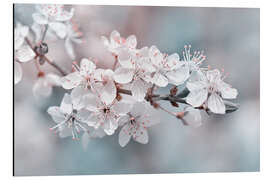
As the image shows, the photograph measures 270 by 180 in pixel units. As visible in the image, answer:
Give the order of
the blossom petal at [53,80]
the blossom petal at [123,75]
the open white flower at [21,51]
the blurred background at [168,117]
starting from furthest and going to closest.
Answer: the blurred background at [168,117]
the blossom petal at [53,80]
the open white flower at [21,51]
the blossom petal at [123,75]

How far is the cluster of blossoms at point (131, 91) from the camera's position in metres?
1.07

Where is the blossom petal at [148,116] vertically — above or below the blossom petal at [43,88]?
below

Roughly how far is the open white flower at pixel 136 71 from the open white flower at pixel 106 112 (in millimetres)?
92

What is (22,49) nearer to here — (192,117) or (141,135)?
(141,135)

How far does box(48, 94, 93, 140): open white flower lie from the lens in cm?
117

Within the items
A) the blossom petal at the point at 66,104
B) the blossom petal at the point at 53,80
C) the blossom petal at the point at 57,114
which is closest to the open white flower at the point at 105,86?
the blossom petal at the point at 66,104

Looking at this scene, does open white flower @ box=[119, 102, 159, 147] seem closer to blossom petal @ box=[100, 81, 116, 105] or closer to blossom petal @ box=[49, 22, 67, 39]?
blossom petal @ box=[100, 81, 116, 105]

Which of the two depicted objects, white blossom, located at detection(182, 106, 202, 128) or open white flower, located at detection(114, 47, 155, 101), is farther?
white blossom, located at detection(182, 106, 202, 128)

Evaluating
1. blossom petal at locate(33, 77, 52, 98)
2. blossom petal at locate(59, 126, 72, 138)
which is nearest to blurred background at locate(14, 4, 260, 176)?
blossom petal at locate(33, 77, 52, 98)

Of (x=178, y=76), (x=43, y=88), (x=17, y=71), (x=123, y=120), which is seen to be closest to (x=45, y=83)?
(x=43, y=88)

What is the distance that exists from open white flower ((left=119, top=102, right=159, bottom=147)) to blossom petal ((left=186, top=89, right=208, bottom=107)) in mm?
186

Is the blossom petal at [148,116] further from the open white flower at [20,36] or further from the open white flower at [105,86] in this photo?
the open white flower at [20,36]
